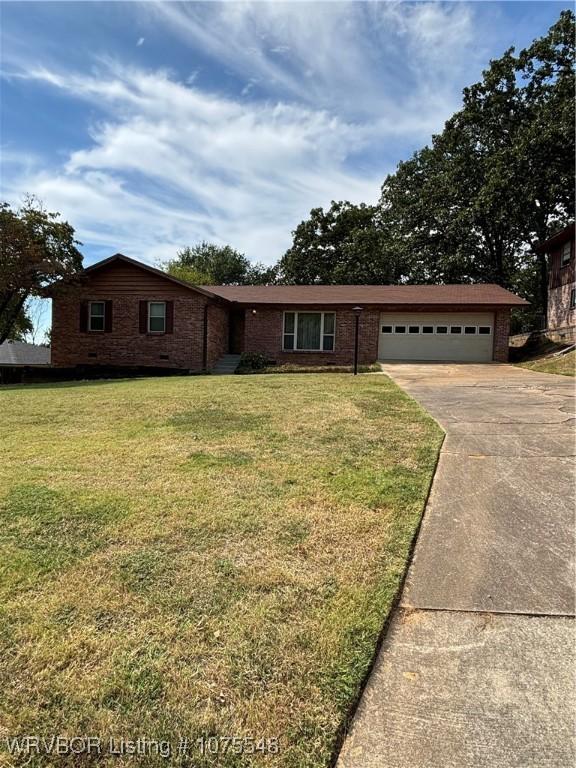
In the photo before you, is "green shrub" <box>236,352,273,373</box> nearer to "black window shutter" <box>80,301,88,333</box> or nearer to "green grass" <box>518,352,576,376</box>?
"black window shutter" <box>80,301,88,333</box>

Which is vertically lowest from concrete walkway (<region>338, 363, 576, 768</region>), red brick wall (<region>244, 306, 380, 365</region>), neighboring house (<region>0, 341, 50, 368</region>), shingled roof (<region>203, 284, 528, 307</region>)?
concrete walkway (<region>338, 363, 576, 768</region>)

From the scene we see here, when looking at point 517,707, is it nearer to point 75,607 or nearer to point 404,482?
point 75,607

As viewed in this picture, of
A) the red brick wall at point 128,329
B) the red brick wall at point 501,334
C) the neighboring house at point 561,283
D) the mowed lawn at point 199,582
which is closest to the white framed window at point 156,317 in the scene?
the red brick wall at point 128,329

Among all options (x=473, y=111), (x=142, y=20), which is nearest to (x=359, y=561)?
(x=142, y=20)

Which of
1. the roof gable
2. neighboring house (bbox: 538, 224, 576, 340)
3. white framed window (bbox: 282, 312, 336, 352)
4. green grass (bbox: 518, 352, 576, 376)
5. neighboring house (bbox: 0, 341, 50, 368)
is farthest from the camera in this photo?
neighboring house (bbox: 0, 341, 50, 368)

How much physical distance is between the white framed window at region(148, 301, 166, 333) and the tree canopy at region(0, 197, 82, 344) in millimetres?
2983

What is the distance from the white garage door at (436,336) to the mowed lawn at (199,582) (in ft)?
45.2

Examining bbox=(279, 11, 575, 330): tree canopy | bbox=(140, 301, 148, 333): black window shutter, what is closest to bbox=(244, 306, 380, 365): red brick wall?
bbox=(140, 301, 148, 333): black window shutter

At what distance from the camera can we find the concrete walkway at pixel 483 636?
160 centimetres

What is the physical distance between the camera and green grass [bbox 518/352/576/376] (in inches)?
525

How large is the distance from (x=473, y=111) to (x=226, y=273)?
25.3m

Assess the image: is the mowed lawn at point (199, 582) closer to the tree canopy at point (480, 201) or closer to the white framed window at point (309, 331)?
the white framed window at point (309, 331)

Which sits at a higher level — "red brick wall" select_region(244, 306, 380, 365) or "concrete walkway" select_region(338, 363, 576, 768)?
"red brick wall" select_region(244, 306, 380, 365)

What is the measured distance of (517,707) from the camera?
69.1 inches
